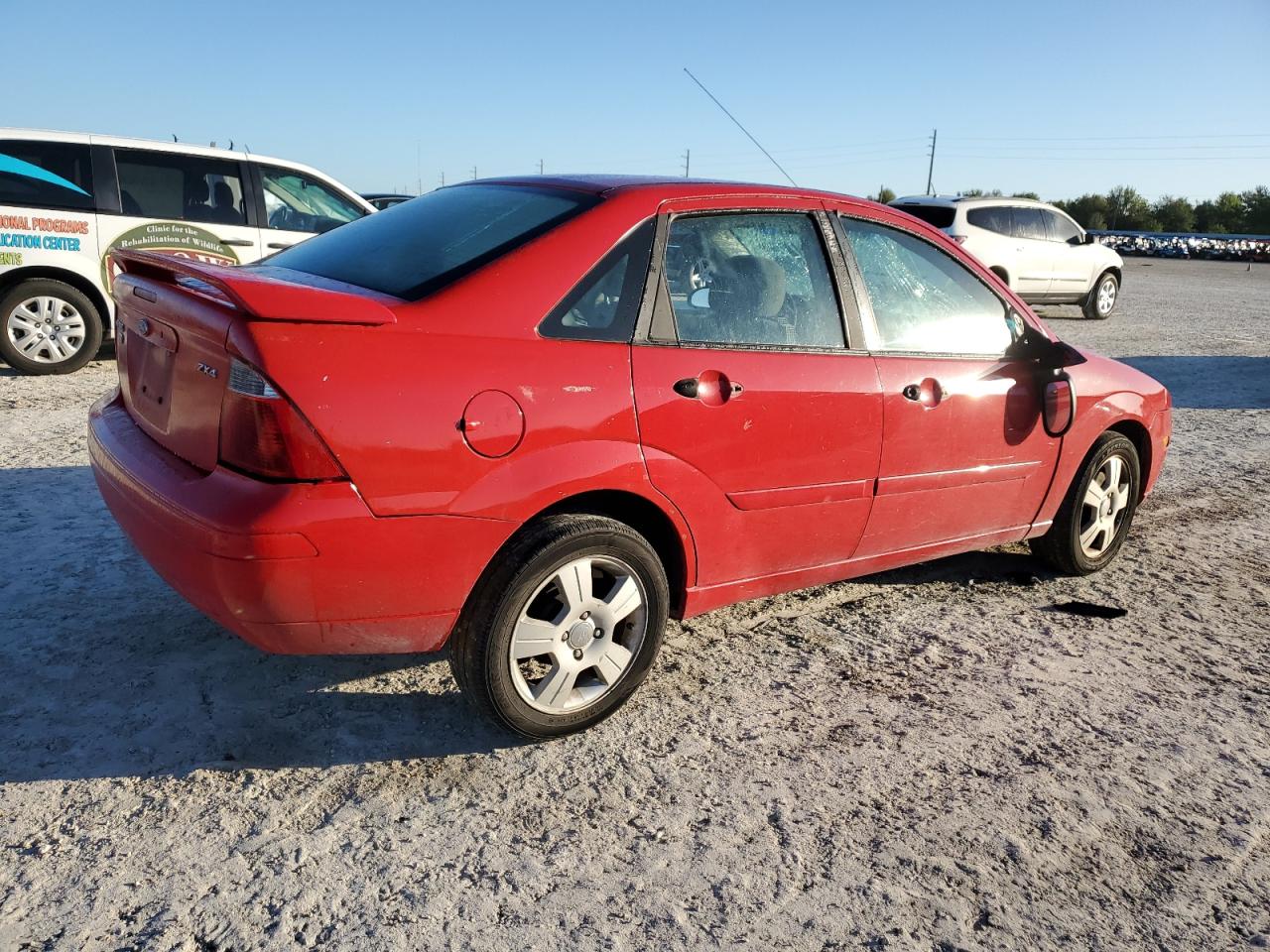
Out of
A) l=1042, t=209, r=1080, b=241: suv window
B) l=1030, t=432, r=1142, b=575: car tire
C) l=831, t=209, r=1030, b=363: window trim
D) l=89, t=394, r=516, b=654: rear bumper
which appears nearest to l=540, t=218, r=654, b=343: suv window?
l=89, t=394, r=516, b=654: rear bumper

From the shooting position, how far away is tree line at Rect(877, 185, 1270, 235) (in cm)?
7825

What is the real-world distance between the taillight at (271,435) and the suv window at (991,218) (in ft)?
45.9

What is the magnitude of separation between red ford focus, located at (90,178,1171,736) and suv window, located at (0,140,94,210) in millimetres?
5609

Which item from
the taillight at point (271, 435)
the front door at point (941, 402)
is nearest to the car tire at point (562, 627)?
the taillight at point (271, 435)

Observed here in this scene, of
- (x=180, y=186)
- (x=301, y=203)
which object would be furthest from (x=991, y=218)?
(x=180, y=186)

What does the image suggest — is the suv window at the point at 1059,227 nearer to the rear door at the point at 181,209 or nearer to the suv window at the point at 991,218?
the suv window at the point at 991,218

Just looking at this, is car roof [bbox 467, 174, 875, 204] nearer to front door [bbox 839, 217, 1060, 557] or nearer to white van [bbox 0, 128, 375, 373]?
front door [bbox 839, 217, 1060, 557]

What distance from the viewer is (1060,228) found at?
630 inches

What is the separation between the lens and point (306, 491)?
251 centimetres

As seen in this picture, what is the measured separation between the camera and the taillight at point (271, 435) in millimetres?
2490

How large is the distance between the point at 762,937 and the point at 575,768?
82 cm

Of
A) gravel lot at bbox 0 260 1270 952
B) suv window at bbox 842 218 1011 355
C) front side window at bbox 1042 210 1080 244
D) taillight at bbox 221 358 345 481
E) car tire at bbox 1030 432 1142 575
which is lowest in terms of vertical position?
gravel lot at bbox 0 260 1270 952

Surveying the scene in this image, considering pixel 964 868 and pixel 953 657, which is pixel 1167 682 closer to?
pixel 953 657

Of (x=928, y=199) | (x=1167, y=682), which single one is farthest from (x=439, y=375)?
(x=928, y=199)
